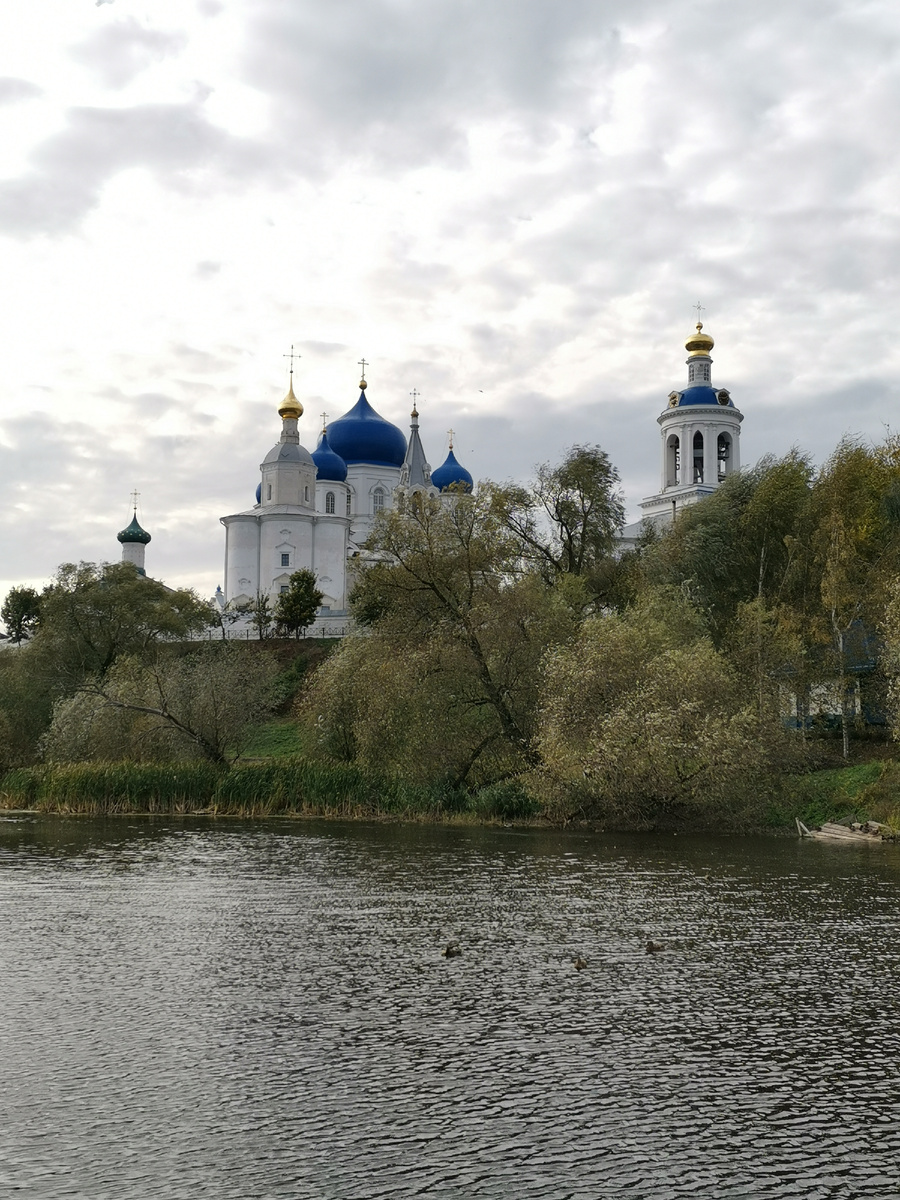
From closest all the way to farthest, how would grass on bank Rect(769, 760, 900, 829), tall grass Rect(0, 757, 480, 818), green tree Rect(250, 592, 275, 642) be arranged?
grass on bank Rect(769, 760, 900, 829)
tall grass Rect(0, 757, 480, 818)
green tree Rect(250, 592, 275, 642)

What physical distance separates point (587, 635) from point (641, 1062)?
21196 millimetres

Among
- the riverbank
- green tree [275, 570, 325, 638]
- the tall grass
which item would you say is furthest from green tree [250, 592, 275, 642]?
the tall grass

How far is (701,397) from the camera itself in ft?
230

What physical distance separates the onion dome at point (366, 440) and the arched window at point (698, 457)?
76.3ft

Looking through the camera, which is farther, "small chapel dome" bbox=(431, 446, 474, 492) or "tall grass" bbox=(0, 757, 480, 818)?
"small chapel dome" bbox=(431, 446, 474, 492)

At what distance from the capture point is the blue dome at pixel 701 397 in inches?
2758

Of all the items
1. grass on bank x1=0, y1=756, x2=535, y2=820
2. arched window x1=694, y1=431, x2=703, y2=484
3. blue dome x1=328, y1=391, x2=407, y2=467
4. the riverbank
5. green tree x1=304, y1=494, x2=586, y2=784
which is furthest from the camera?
blue dome x1=328, y1=391, x2=407, y2=467

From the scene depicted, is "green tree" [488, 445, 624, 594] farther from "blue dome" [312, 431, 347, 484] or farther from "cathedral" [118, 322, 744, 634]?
"blue dome" [312, 431, 347, 484]

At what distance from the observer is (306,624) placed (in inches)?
2675

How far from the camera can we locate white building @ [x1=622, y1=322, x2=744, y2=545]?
69875 millimetres

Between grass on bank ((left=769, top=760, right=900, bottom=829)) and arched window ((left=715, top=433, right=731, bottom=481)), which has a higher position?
arched window ((left=715, top=433, right=731, bottom=481))

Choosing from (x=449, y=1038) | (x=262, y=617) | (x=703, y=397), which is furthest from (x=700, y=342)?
(x=449, y=1038)

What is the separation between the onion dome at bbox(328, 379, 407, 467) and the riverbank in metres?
51.0

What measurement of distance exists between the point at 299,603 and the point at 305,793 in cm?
3306
